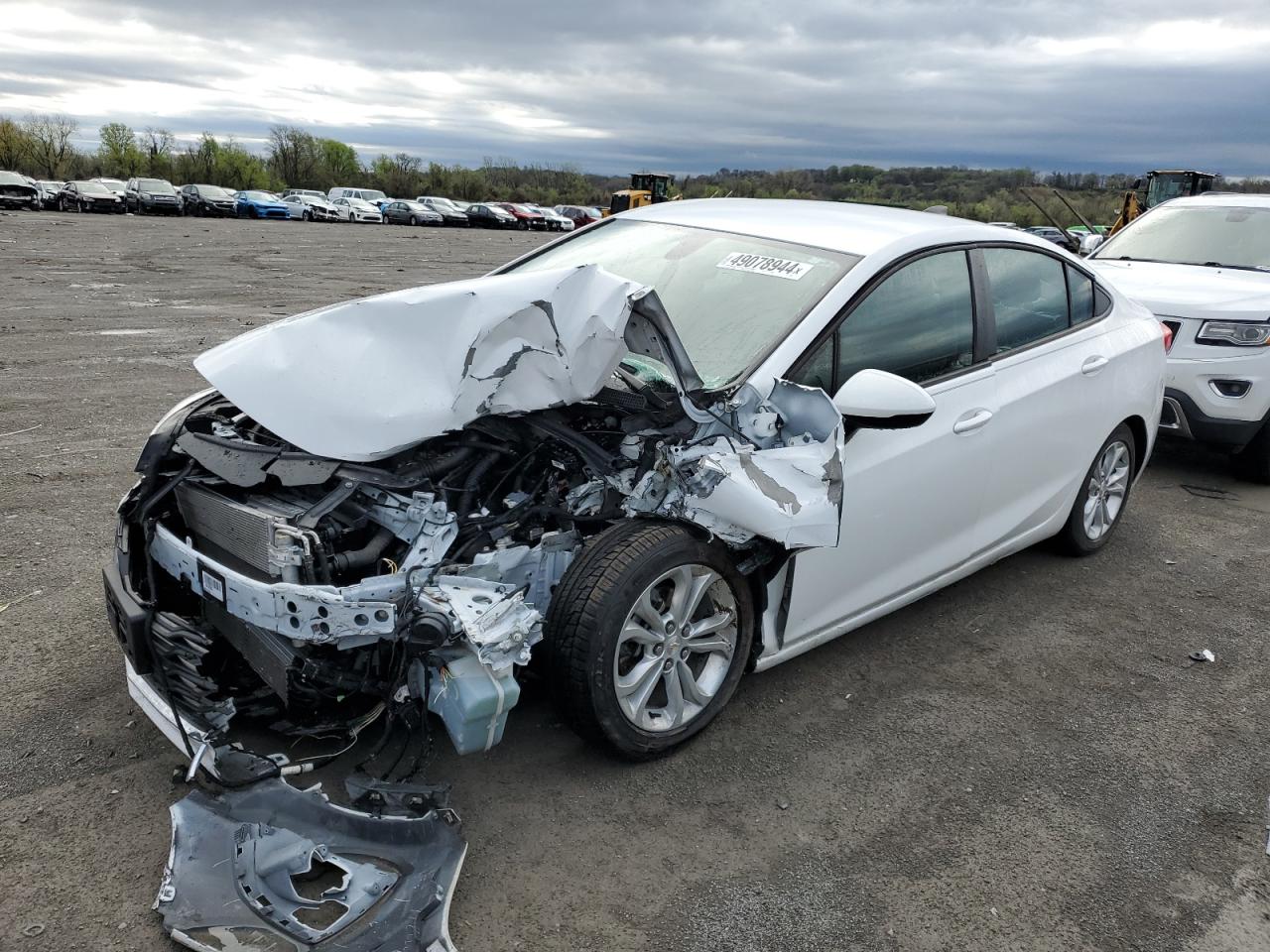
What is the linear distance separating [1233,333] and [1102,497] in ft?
7.07

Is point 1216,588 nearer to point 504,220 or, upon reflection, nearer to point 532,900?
point 532,900

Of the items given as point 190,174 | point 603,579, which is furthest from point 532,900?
point 190,174

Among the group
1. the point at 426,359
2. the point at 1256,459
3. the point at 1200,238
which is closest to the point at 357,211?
the point at 1200,238

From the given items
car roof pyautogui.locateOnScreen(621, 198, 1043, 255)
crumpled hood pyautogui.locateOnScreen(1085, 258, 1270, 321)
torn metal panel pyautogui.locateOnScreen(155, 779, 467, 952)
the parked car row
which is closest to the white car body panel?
crumpled hood pyautogui.locateOnScreen(1085, 258, 1270, 321)

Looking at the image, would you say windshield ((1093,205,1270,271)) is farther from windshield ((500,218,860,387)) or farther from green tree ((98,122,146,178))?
green tree ((98,122,146,178))

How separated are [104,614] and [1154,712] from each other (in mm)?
4222

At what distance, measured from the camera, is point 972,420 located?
149 inches

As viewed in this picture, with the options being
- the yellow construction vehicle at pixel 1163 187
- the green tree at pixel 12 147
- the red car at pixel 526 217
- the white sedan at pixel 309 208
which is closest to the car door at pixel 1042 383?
the yellow construction vehicle at pixel 1163 187

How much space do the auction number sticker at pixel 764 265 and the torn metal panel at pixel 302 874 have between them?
88.7 inches

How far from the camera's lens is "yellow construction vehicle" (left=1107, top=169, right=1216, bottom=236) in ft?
54.5

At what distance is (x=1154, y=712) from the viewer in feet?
A: 12.2

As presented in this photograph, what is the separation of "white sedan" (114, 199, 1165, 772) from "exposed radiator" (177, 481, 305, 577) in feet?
Result: 0.04

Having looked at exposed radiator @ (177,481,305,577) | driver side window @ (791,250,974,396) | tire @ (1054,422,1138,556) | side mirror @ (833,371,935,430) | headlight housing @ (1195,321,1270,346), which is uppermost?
driver side window @ (791,250,974,396)

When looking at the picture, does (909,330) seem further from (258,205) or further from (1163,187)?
(258,205)
